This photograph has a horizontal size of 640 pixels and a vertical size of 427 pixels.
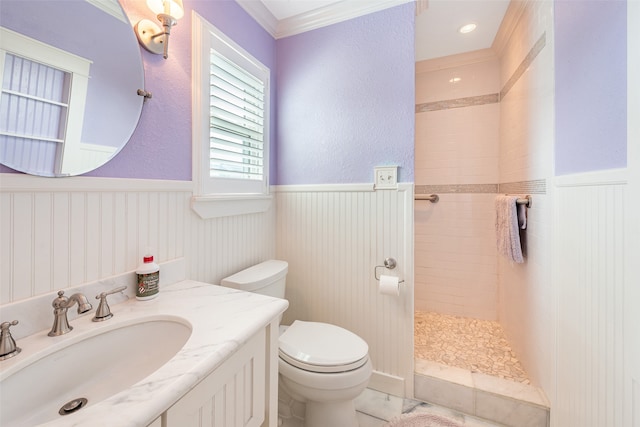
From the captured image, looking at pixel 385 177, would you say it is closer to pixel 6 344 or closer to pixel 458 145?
pixel 458 145

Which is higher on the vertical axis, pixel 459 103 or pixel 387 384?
→ pixel 459 103

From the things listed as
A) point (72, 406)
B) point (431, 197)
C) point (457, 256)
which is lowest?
point (72, 406)

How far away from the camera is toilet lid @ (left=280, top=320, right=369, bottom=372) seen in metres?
1.13

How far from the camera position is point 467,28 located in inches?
74.3

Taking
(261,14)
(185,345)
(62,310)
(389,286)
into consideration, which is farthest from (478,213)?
(62,310)

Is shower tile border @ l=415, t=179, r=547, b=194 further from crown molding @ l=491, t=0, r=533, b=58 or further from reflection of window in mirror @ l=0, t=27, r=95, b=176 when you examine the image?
reflection of window in mirror @ l=0, t=27, r=95, b=176

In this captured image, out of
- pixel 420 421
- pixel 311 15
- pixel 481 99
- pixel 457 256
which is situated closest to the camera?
pixel 420 421

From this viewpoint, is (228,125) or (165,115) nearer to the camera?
(165,115)

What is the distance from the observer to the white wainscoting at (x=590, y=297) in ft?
2.66

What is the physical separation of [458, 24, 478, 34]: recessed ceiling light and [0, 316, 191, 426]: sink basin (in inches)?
97.3

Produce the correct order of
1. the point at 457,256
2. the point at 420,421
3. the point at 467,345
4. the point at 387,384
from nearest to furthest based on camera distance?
1. the point at 420,421
2. the point at 387,384
3. the point at 467,345
4. the point at 457,256

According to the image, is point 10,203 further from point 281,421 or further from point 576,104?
point 576,104

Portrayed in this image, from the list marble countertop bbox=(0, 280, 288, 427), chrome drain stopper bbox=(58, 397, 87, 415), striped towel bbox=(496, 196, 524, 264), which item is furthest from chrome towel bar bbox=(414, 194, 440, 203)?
chrome drain stopper bbox=(58, 397, 87, 415)

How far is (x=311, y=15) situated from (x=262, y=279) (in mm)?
1679
